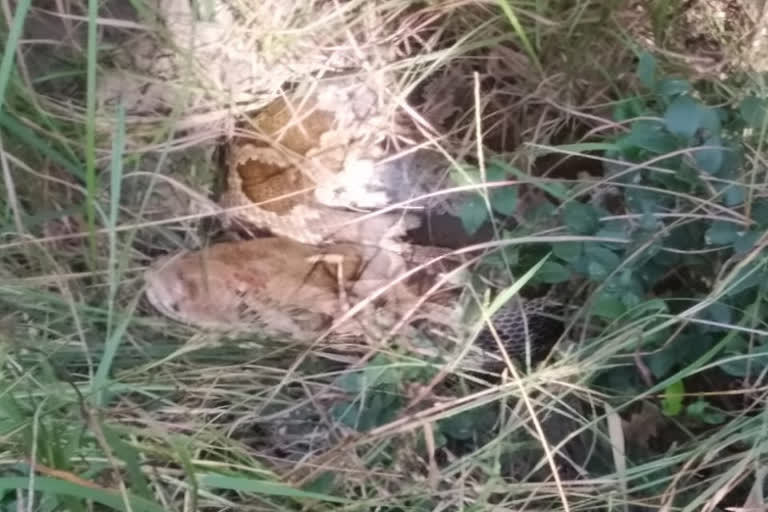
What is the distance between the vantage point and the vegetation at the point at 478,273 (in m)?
1.02

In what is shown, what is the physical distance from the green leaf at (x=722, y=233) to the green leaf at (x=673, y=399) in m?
0.17

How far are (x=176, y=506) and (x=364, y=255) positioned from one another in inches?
17.0

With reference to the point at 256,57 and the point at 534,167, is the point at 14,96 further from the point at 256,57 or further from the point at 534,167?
the point at 534,167

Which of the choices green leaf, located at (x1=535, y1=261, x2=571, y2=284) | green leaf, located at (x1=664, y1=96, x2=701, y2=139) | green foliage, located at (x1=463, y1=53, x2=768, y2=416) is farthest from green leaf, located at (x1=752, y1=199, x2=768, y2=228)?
green leaf, located at (x1=535, y1=261, x2=571, y2=284)

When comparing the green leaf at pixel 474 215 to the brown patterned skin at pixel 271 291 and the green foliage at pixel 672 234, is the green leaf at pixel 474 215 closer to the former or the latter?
the green foliage at pixel 672 234

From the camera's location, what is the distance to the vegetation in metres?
1.02

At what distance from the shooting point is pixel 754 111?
1049 mm

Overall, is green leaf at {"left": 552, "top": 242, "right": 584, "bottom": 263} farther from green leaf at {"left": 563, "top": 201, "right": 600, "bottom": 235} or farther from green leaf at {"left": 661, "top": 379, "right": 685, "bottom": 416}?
green leaf at {"left": 661, "top": 379, "right": 685, "bottom": 416}

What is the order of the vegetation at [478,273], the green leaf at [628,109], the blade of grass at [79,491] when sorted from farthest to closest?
the green leaf at [628,109] → the vegetation at [478,273] → the blade of grass at [79,491]

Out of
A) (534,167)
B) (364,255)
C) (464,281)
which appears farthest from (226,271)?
(534,167)

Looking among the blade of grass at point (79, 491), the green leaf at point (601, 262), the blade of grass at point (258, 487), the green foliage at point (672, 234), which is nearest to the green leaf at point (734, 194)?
the green foliage at point (672, 234)

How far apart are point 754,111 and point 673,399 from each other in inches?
13.4

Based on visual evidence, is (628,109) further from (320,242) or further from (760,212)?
(320,242)

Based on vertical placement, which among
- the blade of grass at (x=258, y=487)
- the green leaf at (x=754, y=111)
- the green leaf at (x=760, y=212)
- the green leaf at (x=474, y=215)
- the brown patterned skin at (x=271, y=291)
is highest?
the green leaf at (x=754, y=111)
